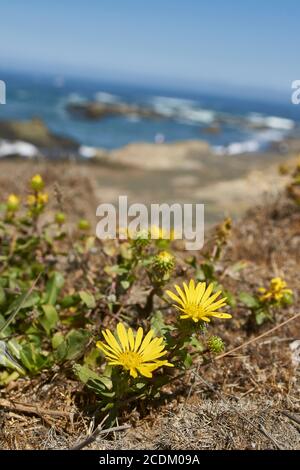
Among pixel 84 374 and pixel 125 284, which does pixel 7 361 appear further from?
pixel 125 284

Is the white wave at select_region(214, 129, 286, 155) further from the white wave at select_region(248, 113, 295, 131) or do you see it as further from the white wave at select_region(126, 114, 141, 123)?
the white wave at select_region(126, 114, 141, 123)

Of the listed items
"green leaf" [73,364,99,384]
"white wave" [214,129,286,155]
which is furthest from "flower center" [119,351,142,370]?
"white wave" [214,129,286,155]

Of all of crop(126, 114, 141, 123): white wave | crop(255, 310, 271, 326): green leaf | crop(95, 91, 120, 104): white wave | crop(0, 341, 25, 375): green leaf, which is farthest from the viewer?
crop(95, 91, 120, 104): white wave

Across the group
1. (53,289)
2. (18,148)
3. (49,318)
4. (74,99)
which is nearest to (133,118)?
(74,99)

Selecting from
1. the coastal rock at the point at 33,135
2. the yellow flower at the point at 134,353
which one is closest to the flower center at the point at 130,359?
the yellow flower at the point at 134,353

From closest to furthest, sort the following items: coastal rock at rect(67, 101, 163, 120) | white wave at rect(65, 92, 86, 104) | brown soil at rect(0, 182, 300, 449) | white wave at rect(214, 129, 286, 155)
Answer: brown soil at rect(0, 182, 300, 449) → white wave at rect(214, 129, 286, 155) → coastal rock at rect(67, 101, 163, 120) → white wave at rect(65, 92, 86, 104)
